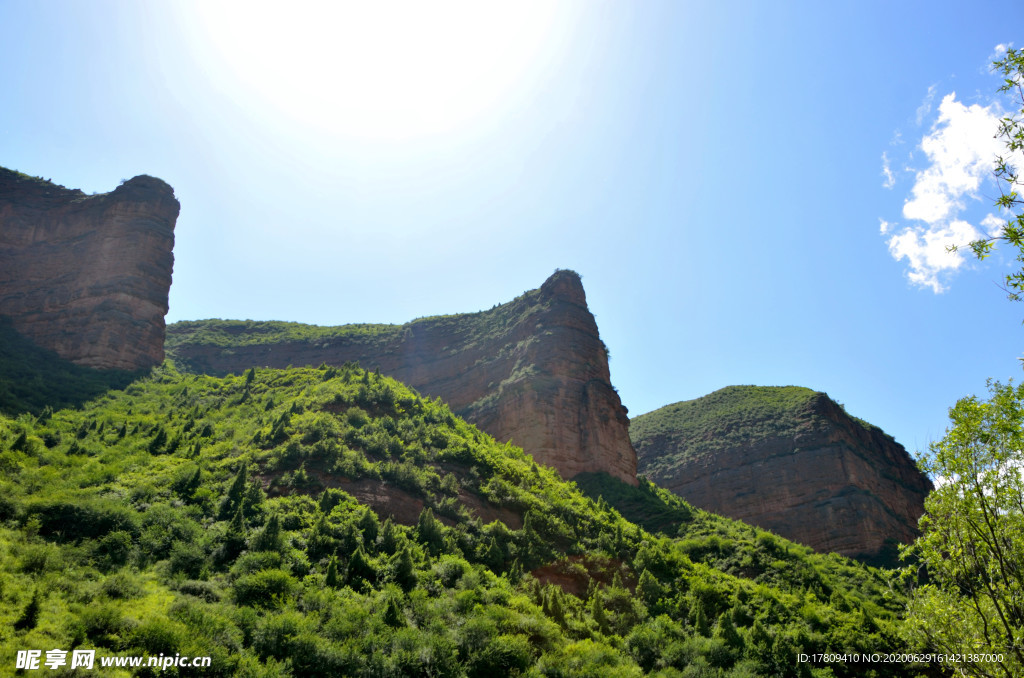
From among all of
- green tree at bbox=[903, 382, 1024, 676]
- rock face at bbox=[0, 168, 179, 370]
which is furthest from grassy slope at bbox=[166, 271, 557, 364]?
green tree at bbox=[903, 382, 1024, 676]

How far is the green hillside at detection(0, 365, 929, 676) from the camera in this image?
1335 cm

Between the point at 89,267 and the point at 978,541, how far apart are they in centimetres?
5428

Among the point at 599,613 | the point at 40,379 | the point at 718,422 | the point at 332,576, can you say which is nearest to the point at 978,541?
the point at 599,613

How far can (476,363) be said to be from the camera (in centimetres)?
6041

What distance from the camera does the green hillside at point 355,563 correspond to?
43.8ft

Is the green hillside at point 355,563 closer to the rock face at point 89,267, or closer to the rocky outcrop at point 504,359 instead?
the rock face at point 89,267

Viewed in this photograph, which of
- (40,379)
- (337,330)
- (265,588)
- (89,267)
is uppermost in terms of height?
(337,330)

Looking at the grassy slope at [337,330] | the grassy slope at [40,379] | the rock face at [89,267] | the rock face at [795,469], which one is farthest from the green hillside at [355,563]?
the grassy slope at [337,330]

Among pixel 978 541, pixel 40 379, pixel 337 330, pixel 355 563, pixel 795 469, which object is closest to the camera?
pixel 978 541

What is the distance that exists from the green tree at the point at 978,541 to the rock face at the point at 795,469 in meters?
47.4

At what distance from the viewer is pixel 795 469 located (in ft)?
202

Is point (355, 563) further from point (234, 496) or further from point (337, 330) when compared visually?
point (337, 330)

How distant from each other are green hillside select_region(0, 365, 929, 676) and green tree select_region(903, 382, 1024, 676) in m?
8.28

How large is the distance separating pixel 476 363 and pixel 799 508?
34.8 metres
